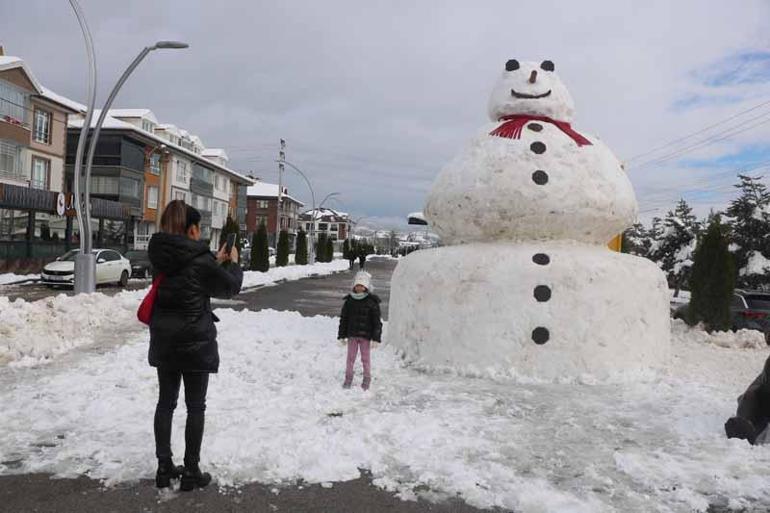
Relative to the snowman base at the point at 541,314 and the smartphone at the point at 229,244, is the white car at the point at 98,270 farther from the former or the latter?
the smartphone at the point at 229,244

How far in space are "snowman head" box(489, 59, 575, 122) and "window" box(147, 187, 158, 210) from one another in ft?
135

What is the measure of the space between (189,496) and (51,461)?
1161mm

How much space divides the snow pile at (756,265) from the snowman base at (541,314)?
1689cm

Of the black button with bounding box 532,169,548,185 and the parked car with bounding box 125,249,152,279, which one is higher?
the black button with bounding box 532,169,548,185

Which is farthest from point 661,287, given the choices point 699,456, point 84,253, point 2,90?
point 2,90

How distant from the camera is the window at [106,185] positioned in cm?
4019

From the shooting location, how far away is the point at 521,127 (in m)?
7.77

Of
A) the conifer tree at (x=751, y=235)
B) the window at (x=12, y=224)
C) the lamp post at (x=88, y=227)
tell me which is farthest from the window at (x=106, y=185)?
the conifer tree at (x=751, y=235)

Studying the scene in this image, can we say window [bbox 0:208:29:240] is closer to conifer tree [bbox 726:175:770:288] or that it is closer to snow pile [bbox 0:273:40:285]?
snow pile [bbox 0:273:40:285]

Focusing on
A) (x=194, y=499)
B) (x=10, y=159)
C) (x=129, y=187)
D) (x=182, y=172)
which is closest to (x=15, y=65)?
(x=10, y=159)

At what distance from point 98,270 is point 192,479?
678 inches

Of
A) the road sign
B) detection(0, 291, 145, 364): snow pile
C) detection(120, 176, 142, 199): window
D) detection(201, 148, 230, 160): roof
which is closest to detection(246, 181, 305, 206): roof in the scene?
detection(201, 148, 230, 160): roof

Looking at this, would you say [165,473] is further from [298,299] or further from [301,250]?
[301,250]

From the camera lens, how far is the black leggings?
367cm
